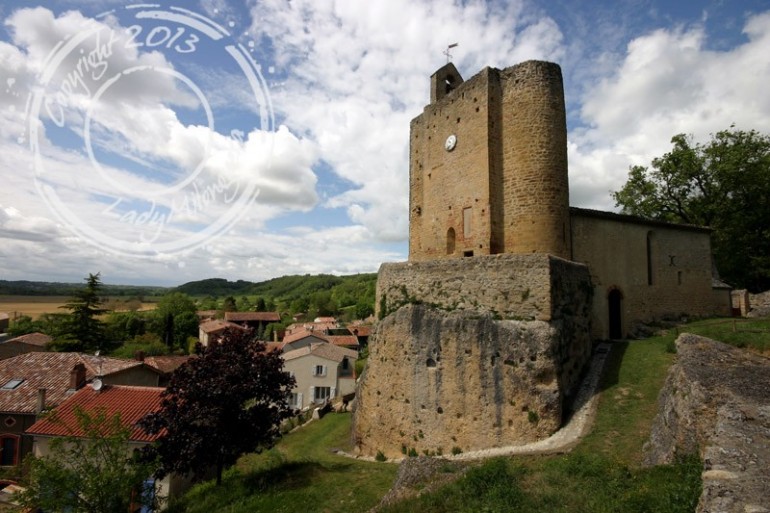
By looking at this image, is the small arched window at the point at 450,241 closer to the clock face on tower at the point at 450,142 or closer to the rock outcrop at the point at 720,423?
the clock face on tower at the point at 450,142

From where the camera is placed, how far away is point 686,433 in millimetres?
8000

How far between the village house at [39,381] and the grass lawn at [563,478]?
465 inches

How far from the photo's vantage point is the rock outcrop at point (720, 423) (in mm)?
4047

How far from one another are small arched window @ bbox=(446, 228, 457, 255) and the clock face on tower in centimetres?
381

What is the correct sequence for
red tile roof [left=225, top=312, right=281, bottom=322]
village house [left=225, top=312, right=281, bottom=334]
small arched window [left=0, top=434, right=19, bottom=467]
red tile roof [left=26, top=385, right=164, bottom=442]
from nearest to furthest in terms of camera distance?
red tile roof [left=26, top=385, right=164, bottom=442], small arched window [left=0, top=434, right=19, bottom=467], village house [left=225, top=312, right=281, bottom=334], red tile roof [left=225, top=312, right=281, bottom=322]

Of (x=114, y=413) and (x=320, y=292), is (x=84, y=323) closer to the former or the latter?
(x=114, y=413)

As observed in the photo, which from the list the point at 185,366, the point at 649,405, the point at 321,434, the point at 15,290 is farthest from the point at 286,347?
the point at 15,290

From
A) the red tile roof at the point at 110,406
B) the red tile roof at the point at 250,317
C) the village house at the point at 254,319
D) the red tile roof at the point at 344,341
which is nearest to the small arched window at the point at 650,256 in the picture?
the red tile roof at the point at 110,406

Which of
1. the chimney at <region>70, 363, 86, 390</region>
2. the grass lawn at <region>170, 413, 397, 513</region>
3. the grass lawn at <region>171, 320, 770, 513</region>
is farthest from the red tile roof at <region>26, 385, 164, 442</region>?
the grass lawn at <region>170, 413, 397, 513</region>

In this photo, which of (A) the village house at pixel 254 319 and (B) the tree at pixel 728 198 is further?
(A) the village house at pixel 254 319

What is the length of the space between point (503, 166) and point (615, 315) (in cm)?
833

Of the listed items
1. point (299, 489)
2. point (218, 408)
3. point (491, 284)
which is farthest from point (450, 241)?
point (218, 408)

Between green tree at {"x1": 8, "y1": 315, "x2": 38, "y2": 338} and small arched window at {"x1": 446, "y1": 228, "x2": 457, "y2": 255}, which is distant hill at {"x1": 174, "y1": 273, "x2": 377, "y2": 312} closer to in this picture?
green tree at {"x1": 8, "y1": 315, "x2": 38, "y2": 338}

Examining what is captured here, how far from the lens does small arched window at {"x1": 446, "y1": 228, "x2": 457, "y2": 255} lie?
60.5 ft
